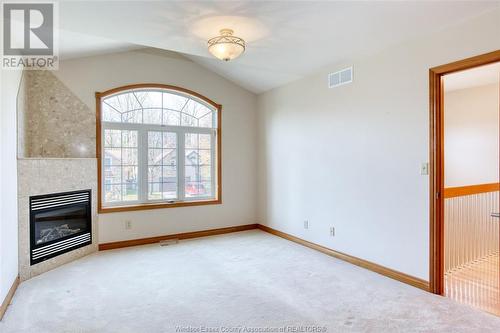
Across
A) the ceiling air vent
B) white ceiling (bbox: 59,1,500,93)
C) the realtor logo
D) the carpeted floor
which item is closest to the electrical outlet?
the carpeted floor

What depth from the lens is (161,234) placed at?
4973 millimetres

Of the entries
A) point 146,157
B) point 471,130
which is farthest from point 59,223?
point 471,130

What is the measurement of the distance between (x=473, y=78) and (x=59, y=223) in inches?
229

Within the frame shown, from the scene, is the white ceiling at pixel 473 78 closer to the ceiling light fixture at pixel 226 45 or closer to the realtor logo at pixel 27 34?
the ceiling light fixture at pixel 226 45

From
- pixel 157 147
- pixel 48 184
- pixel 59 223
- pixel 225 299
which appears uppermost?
pixel 157 147

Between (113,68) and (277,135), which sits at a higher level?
(113,68)

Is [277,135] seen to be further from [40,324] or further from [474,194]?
[40,324]

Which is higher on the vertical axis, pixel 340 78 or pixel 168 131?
pixel 340 78

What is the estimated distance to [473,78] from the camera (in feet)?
13.4

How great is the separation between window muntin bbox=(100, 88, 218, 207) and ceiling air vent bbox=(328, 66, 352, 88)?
2.24 metres

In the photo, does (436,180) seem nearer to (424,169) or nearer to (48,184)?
(424,169)

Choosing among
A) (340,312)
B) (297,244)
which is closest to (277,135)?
(297,244)

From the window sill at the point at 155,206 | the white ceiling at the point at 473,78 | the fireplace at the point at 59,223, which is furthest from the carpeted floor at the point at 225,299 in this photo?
the white ceiling at the point at 473,78

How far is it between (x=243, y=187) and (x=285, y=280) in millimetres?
2679
